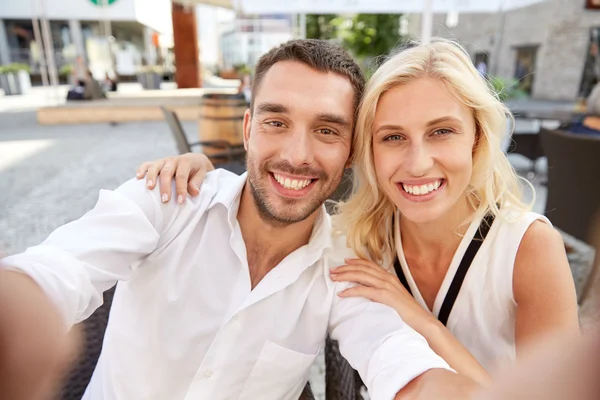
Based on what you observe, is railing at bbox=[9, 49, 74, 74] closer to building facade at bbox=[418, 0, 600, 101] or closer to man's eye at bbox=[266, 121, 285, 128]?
building facade at bbox=[418, 0, 600, 101]

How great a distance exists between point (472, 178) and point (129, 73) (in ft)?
89.7

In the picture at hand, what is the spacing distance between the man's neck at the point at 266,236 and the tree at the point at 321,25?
17437 mm

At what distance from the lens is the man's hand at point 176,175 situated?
134 cm

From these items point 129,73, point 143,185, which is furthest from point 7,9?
point 143,185

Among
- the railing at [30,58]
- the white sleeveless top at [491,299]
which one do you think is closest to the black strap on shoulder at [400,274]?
the white sleeveless top at [491,299]

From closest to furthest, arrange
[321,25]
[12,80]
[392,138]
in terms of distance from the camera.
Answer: [392,138]
[12,80]
[321,25]

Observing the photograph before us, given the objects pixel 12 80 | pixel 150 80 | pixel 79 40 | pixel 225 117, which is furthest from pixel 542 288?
pixel 79 40

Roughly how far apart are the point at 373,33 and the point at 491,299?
1838cm

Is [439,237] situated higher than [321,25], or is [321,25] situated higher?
[321,25]

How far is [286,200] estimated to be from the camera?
1.42 meters

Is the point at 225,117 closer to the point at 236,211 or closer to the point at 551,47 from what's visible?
the point at 236,211

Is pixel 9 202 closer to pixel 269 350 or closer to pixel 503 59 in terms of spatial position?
pixel 269 350

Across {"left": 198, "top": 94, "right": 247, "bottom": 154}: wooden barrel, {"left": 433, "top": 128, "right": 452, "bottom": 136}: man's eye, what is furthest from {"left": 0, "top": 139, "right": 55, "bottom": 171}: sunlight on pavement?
{"left": 433, "top": 128, "right": 452, "bottom": 136}: man's eye

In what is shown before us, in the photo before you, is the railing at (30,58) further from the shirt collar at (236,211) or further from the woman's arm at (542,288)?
the woman's arm at (542,288)
